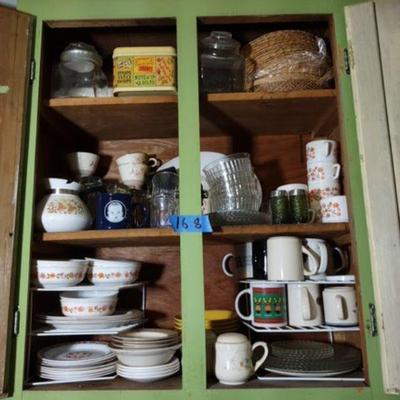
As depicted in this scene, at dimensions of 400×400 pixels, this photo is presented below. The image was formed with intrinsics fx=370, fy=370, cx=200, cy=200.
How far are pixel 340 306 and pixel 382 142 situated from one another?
15.9 inches

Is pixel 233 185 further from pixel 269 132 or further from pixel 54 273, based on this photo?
pixel 54 273

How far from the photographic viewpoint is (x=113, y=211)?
0.95 metres

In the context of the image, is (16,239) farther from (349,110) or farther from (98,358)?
(349,110)

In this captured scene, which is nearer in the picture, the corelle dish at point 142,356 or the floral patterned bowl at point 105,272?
the corelle dish at point 142,356

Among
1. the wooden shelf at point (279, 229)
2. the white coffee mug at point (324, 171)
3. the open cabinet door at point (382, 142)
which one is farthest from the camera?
the white coffee mug at point (324, 171)

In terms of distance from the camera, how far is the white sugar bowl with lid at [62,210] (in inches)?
35.8

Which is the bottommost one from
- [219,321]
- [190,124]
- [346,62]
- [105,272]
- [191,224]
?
[219,321]

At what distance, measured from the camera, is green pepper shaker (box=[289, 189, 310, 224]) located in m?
0.96

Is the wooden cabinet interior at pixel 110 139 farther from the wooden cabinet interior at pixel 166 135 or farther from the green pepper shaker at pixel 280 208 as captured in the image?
the green pepper shaker at pixel 280 208

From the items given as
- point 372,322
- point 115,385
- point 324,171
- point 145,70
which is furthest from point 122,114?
point 372,322

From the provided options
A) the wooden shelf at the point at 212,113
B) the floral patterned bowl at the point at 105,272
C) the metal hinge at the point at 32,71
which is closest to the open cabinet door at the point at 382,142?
the wooden shelf at the point at 212,113

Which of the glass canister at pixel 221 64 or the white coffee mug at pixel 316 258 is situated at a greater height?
the glass canister at pixel 221 64

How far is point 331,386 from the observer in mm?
795

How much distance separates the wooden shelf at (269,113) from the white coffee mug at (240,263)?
36 centimetres
